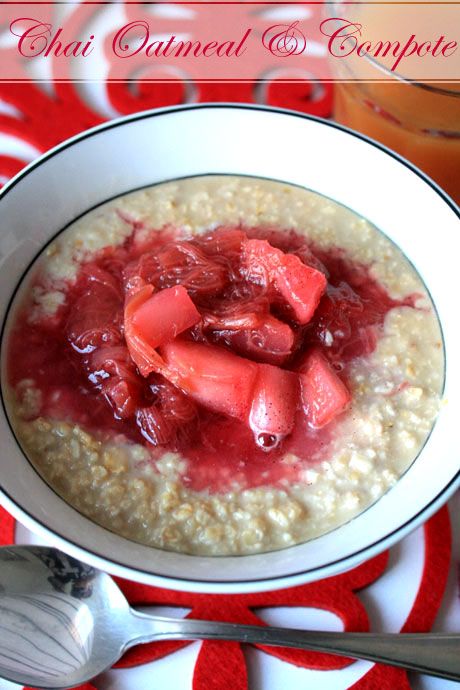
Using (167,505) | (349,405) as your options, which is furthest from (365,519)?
(167,505)

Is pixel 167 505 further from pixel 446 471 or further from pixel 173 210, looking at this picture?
pixel 173 210

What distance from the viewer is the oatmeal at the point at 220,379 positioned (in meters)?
1.76

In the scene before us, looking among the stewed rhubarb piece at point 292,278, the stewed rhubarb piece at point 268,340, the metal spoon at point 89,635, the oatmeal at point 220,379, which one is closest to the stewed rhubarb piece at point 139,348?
the oatmeal at point 220,379

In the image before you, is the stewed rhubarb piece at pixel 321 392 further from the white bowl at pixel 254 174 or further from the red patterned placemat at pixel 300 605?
the red patterned placemat at pixel 300 605

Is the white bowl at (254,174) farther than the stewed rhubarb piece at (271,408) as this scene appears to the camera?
No

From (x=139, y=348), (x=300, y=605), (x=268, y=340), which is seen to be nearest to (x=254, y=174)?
(x=268, y=340)

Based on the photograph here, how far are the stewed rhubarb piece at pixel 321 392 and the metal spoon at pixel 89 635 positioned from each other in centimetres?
50

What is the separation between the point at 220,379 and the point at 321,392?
0.82 ft

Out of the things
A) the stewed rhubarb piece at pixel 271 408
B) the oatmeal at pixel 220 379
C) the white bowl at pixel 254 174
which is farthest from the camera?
the stewed rhubarb piece at pixel 271 408

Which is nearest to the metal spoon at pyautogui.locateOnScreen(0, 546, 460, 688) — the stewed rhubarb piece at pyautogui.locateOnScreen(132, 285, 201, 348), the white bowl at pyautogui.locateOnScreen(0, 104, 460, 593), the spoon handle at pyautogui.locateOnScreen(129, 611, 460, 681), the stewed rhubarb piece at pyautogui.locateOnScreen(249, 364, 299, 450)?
the spoon handle at pyautogui.locateOnScreen(129, 611, 460, 681)

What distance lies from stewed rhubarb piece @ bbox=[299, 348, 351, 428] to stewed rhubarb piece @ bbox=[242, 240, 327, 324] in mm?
135

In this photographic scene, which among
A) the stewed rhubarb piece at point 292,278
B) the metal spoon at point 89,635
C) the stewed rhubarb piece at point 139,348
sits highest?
the stewed rhubarb piece at point 292,278

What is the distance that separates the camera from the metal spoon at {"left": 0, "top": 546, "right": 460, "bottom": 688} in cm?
168

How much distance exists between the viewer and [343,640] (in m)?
1.70
